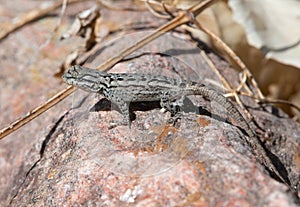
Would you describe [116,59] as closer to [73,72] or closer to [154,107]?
[73,72]

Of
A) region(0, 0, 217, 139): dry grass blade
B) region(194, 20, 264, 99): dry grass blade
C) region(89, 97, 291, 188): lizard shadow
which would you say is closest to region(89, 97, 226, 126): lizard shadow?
region(89, 97, 291, 188): lizard shadow

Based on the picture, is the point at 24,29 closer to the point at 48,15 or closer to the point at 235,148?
the point at 48,15

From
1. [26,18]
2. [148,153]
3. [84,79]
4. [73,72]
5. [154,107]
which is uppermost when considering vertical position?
[26,18]

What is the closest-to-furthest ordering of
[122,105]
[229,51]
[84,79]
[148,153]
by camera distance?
1. [148,153]
2. [122,105]
3. [84,79]
4. [229,51]

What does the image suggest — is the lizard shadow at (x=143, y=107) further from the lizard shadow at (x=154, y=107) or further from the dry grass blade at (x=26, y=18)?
the dry grass blade at (x=26, y=18)

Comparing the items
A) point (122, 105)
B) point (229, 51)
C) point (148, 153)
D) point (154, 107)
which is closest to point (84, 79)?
point (122, 105)

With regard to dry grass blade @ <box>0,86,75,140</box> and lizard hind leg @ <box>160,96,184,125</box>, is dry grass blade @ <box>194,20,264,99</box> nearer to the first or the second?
lizard hind leg @ <box>160,96,184,125</box>
